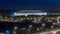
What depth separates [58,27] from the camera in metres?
1.13

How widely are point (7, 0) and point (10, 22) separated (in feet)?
0.88

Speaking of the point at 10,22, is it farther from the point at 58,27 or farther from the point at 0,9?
the point at 58,27

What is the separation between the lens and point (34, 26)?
1.14 meters

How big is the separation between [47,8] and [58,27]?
0.25 meters

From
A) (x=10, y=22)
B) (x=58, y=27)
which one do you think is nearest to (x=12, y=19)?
(x=10, y=22)

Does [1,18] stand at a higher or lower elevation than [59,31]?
higher

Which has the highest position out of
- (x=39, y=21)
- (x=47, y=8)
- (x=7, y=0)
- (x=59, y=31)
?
(x=7, y=0)

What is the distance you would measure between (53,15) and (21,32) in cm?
41

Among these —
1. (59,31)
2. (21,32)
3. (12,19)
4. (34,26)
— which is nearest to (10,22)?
(12,19)

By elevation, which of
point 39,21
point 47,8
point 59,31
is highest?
point 47,8

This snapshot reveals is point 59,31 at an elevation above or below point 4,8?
below

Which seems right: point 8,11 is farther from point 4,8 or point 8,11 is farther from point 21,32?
point 21,32

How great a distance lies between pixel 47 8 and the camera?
3.74ft

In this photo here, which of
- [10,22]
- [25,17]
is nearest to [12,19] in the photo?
[10,22]
